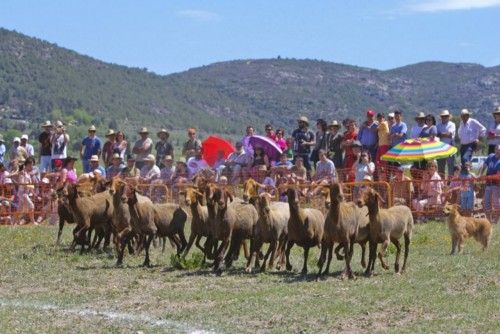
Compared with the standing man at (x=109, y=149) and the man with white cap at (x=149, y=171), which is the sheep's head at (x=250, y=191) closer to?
the man with white cap at (x=149, y=171)

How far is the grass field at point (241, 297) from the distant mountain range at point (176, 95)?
103543 millimetres

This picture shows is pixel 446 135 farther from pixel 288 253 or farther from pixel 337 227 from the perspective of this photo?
pixel 337 227

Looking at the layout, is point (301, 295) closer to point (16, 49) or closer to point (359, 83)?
point (16, 49)

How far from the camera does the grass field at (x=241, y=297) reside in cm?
1370

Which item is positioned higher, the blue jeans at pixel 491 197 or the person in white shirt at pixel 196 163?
the person in white shirt at pixel 196 163

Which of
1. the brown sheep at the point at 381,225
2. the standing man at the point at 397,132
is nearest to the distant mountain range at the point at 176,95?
the standing man at the point at 397,132

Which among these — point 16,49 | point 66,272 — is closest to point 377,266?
point 66,272

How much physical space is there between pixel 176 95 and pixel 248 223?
492 feet

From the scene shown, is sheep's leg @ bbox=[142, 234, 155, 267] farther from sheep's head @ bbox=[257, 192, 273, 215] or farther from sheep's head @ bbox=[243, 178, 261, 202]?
sheep's head @ bbox=[257, 192, 273, 215]

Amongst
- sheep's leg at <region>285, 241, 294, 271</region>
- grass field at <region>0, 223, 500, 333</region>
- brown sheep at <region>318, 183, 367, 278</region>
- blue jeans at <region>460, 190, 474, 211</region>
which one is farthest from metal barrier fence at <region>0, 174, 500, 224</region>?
brown sheep at <region>318, 183, 367, 278</region>

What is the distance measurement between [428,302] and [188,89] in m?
161

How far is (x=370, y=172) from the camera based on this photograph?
25.2m

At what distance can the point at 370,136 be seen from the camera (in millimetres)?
27250

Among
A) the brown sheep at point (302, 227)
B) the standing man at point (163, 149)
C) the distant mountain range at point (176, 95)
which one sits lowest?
the brown sheep at point (302, 227)
